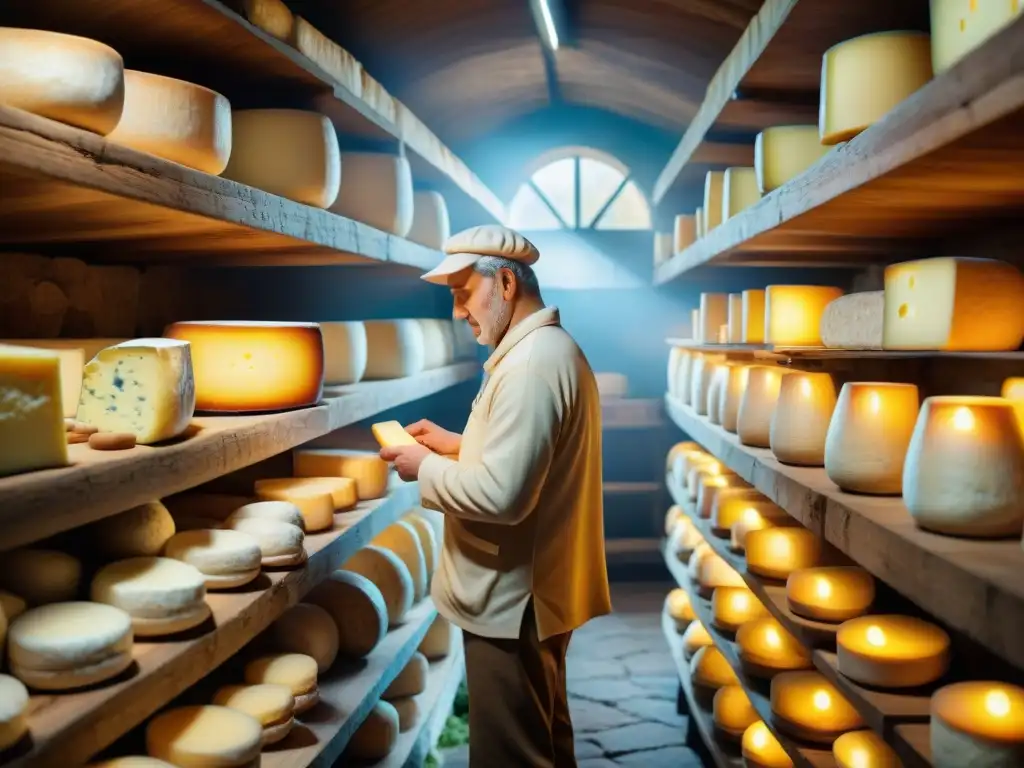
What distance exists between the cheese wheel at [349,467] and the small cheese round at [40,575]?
3.69 feet

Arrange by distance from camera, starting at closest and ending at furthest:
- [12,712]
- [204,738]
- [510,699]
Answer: [12,712] < [204,738] < [510,699]

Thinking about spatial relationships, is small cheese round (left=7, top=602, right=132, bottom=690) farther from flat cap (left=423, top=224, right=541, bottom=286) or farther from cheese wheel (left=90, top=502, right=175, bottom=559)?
flat cap (left=423, top=224, right=541, bottom=286)

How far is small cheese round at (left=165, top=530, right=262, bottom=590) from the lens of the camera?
1.72m

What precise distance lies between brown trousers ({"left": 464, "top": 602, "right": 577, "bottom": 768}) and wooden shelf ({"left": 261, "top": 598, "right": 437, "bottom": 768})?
30 cm

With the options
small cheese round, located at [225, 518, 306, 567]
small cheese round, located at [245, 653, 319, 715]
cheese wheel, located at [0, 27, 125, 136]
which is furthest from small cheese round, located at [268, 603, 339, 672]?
cheese wheel, located at [0, 27, 125, 136]

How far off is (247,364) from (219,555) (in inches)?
17.7

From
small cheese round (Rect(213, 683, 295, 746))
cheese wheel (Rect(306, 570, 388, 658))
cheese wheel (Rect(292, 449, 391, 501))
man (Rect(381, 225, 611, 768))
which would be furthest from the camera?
cheese wheel (Rect(292, 449, 391, 501))

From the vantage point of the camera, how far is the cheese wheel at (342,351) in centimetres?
268

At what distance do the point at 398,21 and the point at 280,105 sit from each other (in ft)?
4.09

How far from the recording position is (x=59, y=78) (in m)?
1.18

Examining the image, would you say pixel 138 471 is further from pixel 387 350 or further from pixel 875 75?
pixel 387 350

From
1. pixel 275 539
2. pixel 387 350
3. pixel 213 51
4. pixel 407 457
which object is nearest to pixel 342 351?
pixel 387 350

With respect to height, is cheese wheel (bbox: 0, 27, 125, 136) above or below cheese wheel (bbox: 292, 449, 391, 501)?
above

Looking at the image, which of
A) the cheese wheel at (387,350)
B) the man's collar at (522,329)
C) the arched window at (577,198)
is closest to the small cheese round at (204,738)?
the man's collar at (522,329)
